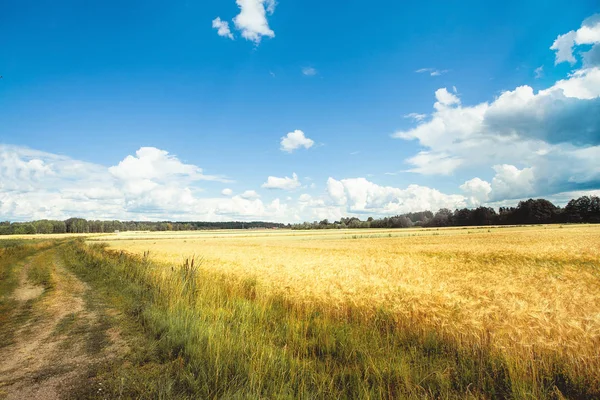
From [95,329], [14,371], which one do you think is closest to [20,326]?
[95,329]

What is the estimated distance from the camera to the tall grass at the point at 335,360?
5082 mm

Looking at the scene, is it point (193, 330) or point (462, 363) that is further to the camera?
point (193, 330)

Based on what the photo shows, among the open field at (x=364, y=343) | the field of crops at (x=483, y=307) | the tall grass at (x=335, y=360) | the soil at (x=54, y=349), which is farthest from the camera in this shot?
the field of crops at (x=483, y=307)

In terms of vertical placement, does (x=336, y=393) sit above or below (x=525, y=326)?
below

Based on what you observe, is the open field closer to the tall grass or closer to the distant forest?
the tall grass

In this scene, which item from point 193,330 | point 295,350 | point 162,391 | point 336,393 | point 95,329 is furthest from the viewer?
point 95,329

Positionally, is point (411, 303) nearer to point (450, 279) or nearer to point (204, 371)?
point (450, 279)

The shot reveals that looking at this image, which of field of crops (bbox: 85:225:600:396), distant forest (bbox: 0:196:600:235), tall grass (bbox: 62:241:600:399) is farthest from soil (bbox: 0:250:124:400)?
distant forest (bbox: 0:196:600:235)

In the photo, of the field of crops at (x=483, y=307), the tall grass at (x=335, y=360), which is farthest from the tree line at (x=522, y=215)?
the tall grass at (x=335, y=360)

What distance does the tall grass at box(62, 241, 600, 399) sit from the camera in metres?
5.08

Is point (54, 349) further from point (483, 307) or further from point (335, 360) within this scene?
point (483, 307)

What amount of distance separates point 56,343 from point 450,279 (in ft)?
42.9

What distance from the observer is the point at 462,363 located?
6.06 meters

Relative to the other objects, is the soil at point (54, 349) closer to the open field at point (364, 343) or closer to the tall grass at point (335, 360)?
the open field at point (364, 343)
